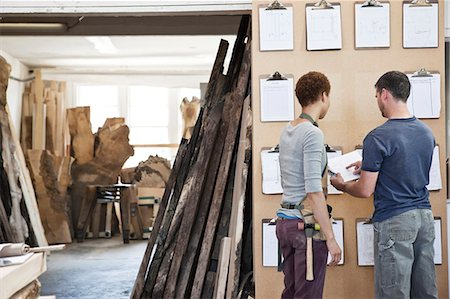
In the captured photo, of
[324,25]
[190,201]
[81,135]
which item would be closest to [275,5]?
[324,25]

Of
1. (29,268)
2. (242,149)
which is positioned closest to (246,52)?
(242,149)

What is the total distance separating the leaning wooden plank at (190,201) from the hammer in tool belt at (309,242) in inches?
73.9

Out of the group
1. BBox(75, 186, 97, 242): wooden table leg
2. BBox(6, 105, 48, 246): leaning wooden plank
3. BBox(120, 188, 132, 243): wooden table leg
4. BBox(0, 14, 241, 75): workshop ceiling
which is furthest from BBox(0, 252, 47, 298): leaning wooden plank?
BBox(75, 186, 97, 242): wooden table leg

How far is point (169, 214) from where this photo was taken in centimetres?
511

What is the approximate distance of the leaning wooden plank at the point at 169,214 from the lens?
16.6 feet

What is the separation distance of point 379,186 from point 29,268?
1825mm

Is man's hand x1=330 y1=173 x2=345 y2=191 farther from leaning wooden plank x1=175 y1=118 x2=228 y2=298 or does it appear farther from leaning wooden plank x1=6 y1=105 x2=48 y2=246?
leaning wooden plank x1=6 y1=105 x2=48 y2=246

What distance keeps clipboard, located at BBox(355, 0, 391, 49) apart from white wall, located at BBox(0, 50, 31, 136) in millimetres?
8022

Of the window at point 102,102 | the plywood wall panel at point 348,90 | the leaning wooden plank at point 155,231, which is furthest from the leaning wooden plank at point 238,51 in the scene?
the window at point 102,102

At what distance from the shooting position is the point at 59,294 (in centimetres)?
627

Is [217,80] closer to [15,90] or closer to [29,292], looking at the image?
[29,292]

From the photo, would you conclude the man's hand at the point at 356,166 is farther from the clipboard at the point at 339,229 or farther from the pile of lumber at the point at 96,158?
the pile of lumber at the point at 96,158

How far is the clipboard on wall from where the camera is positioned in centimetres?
418

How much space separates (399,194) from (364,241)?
3.03 ft
